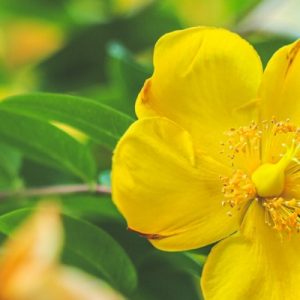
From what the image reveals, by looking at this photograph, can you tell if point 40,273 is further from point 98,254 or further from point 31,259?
point 98,254

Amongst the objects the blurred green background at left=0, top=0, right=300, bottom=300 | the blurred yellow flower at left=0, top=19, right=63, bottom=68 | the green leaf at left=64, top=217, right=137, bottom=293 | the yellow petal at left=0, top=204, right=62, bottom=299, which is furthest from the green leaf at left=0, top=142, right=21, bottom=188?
the yellow petal at left=0, top=204, right=62, bottom=299

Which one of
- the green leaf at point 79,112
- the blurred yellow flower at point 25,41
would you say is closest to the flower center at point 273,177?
the green leaf at point 79,112

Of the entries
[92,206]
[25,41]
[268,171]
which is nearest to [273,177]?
[268,171]

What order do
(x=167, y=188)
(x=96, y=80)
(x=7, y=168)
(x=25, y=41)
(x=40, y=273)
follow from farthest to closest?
(x=25, y=41) < (x=96, y=80) < (x=7, y=168) < (x=167, y=188) < (x=40, y=273)

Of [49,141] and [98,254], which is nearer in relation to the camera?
[98,254]

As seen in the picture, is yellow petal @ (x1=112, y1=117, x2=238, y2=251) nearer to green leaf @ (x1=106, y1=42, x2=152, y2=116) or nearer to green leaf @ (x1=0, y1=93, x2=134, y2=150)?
green leaf @ (x1=0, y1=93, x2=134, y2=150)

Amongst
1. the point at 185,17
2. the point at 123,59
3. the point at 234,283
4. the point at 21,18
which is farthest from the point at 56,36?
the point at 234,283

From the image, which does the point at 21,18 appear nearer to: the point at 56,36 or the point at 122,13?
the point at 56,36
